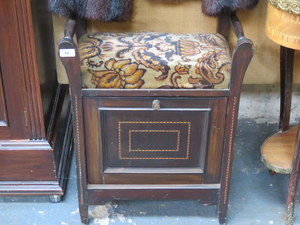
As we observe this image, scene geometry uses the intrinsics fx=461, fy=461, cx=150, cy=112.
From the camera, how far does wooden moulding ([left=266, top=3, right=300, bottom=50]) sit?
1327 millimetres

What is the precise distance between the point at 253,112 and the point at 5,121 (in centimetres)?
113

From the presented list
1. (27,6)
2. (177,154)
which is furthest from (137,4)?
(177,154)

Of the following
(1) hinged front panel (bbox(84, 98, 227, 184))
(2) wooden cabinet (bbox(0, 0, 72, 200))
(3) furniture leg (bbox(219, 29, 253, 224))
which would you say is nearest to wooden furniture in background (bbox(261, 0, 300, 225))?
(3) furniture leg (bbox(219, 29, 253, 224))

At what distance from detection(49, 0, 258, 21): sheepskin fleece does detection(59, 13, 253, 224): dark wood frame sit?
37 mm

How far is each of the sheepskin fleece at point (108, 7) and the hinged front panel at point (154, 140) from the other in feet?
1.16

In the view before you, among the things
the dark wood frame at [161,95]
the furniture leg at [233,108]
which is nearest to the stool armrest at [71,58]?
the dark wood frame at [161,95]

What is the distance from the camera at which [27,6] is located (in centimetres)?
136

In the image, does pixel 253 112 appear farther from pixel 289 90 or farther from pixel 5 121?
pixel 5 121

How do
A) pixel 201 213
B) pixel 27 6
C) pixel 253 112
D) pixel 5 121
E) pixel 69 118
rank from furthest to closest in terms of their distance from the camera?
pixel 253 112
pixel 69 118
pixel 201 213
pixel 5 121
pixel 27 6

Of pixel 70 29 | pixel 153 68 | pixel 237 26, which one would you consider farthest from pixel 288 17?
pixel 70 29

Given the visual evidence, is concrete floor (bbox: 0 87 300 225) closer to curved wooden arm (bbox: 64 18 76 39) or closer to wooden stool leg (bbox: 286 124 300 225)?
wooden stool leg (bbox: 286 124 300 225)

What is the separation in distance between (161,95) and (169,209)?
53cm

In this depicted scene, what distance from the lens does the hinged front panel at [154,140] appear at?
136 centimetres

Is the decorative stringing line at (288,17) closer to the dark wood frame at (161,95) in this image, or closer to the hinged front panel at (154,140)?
the dark wood frame at (161,95)
